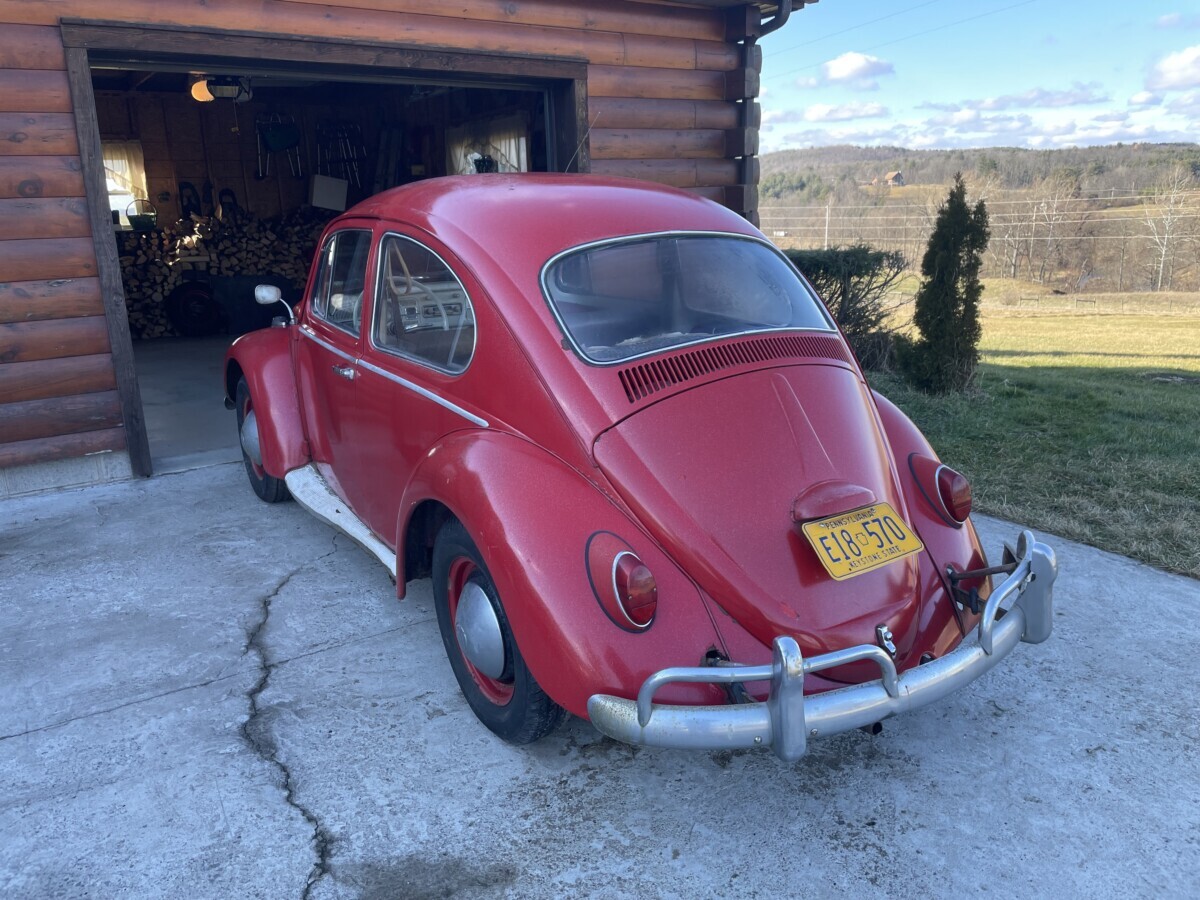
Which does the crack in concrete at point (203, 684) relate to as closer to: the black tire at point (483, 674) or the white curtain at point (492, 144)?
the black tire at point (483, 674)

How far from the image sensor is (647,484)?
99.4 inches

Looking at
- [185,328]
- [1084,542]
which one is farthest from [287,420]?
[185,328]

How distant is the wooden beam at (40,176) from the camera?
4.77m

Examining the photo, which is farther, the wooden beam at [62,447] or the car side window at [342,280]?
the wooden beam at [62,447]

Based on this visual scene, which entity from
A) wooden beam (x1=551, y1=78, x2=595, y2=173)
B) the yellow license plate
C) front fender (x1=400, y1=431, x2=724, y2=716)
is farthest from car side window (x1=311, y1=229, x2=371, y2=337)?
wooden beam (x1=551, y1=78, x2=595, y2=173)

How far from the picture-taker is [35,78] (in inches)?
188

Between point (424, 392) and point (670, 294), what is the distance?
0.98 metres

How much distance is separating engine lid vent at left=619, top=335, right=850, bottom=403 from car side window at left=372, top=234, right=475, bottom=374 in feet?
2.18

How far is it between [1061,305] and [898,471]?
69.4 feet

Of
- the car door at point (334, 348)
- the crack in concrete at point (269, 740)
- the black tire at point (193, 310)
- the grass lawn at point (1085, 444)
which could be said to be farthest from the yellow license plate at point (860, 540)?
the black tire at point (193, 310)

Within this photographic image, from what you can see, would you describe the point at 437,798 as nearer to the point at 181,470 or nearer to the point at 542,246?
the point at 542,246

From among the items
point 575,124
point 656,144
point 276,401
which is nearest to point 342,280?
point 276,401

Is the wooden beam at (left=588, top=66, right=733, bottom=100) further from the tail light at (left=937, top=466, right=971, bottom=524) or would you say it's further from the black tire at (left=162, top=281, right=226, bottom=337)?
the black tire at (left=162, top=281, right=226, bottom=337)

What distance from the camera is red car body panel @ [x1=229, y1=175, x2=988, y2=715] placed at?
93.4 inches
